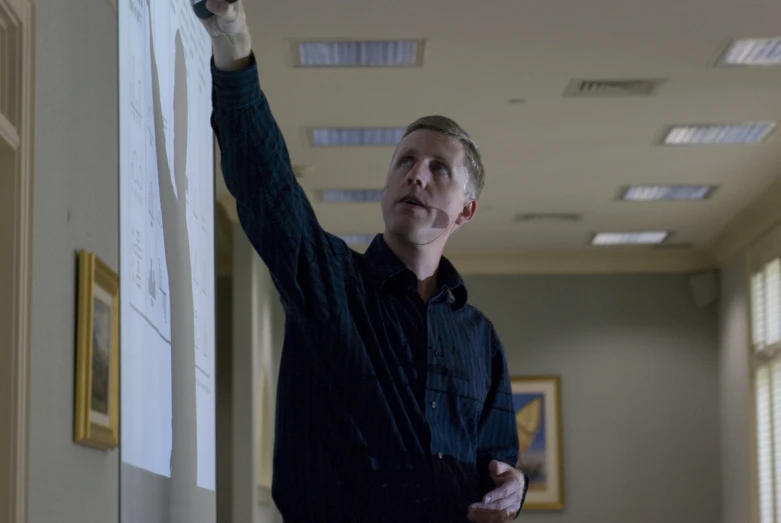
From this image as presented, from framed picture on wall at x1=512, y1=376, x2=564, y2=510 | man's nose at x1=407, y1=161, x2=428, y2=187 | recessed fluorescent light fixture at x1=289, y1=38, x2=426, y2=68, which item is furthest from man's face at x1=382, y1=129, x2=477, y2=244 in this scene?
framed picture on wall at x1=512, y1=376, x2=564, y2=510

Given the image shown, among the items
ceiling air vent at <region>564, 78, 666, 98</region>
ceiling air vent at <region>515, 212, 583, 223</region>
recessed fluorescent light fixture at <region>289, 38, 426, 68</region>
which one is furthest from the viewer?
ceiling air vent at <region>515, 212, 583, 223</region>

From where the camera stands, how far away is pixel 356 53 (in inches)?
229

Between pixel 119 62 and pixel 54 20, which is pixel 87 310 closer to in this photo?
pixel 54 20

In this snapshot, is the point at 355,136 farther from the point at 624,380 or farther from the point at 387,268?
the point at 387,268

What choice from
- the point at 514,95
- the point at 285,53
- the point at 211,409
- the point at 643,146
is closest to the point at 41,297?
the point at 211,409

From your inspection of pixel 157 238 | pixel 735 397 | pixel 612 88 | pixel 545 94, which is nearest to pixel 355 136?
pixel 545 94

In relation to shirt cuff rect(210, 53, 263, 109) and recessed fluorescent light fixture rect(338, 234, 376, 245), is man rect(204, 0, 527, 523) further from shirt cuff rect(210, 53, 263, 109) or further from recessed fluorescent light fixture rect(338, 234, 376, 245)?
recessed fluorescent light fixture rect(338, 234, 376, 245)

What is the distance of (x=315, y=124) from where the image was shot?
687 cm

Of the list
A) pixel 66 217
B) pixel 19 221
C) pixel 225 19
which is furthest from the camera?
pixel 66 217

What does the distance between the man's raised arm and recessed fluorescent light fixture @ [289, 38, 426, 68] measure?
4.17 m

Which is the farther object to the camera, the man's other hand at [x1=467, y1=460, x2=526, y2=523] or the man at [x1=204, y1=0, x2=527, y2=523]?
the man's other hand at [x1=467, y1=460, x2=526, y2=523]

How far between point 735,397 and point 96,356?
298 inches

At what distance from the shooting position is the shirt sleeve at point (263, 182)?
58.4 inches

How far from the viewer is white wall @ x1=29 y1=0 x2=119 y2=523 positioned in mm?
2797
